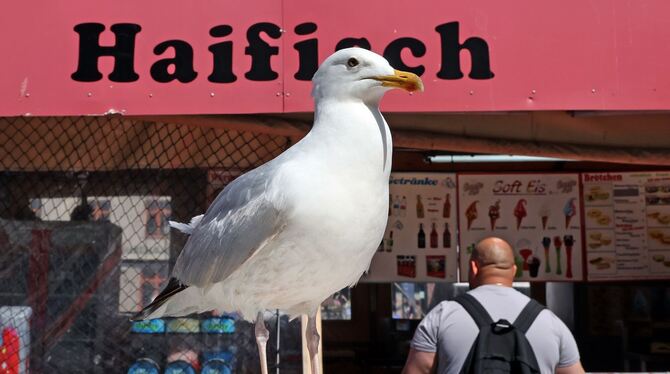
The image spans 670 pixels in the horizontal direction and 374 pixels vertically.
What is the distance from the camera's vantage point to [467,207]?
19.4 ft

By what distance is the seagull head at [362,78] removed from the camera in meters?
2.41

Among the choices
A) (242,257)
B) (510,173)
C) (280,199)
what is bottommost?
(242,257)

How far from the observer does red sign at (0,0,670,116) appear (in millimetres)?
4133

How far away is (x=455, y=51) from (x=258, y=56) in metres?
0.94

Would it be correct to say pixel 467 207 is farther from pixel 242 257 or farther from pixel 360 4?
pixel 242 257

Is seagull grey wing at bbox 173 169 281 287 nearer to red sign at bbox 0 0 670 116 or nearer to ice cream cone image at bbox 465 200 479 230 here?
red sign at bbox 0 0 670 116

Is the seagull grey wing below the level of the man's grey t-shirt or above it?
above

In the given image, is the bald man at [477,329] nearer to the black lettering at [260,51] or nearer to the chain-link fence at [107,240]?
the chain-link fence at [107,240]

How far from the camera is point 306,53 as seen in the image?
416 cm

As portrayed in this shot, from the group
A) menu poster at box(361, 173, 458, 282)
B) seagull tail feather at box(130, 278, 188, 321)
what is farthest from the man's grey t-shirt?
menu poster at box(361, 173, 458, 282)

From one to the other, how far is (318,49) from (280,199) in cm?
185

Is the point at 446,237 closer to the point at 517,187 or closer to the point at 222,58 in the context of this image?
the point at 517,187

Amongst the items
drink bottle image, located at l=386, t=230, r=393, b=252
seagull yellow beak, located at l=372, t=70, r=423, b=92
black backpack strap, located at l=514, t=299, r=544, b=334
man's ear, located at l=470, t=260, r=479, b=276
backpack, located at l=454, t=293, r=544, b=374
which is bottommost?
backpack, located at l=454, t=293, r=544, b=374

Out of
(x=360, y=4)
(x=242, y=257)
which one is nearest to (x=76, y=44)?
(x=360, y=4)
